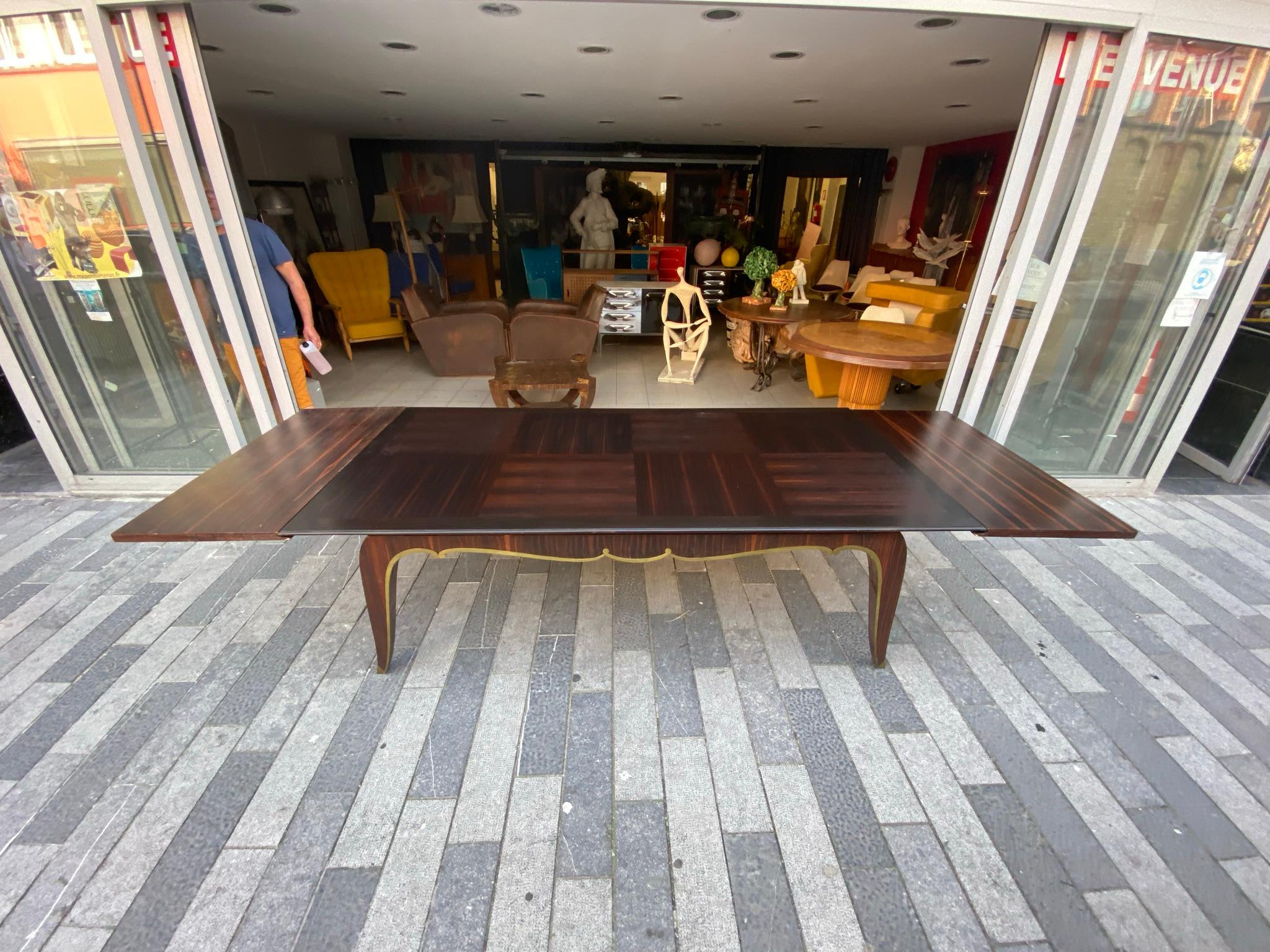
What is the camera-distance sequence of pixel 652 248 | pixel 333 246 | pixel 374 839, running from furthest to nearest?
pixel 333 246, pixel 652 248, pixel 374 839

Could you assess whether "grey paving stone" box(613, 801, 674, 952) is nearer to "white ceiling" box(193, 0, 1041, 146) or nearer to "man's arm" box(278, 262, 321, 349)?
"white ceiling" box(193, 0, 1041, 146)

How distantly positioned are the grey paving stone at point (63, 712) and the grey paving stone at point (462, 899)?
136 cm

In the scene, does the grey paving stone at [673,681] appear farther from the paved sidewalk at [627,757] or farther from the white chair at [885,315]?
the white chair at [885,315]

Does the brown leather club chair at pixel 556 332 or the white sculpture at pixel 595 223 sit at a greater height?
the white sculpture at pixel 595 223

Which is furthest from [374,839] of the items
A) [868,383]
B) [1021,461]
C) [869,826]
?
[868,383]

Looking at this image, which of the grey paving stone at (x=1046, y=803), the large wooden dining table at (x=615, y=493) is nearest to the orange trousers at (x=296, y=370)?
the large wooden dining table at (x=615, y=493)

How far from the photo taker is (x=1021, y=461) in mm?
2000

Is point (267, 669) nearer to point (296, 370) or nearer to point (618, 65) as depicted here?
point (296, 370)

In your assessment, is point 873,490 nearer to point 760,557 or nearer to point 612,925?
point 760,557

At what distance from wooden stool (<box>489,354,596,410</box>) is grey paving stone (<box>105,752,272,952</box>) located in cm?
278

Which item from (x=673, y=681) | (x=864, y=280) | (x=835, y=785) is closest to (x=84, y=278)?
(x=673, y=681)

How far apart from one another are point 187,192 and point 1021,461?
3.68m

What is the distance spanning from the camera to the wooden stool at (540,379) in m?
3.96

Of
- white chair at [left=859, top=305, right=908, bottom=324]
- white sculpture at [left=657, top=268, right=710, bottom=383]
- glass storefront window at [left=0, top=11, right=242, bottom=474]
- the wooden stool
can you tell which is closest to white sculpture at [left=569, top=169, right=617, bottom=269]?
white sculpture at [left=657, top=268, right=710, bottom=383]
